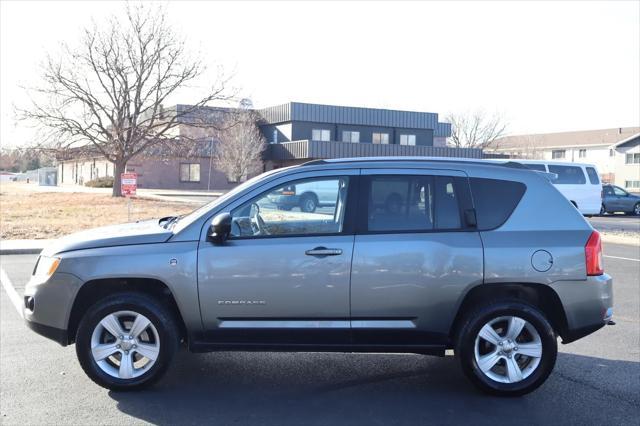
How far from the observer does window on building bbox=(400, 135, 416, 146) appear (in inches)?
2144

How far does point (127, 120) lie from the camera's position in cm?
3681

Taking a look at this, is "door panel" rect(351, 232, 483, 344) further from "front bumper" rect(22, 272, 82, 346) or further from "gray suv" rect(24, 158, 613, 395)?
"front bumper" rect(22, 272, 82, 346)

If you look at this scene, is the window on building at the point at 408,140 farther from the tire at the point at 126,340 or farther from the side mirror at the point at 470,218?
the tire at the point at 126,340

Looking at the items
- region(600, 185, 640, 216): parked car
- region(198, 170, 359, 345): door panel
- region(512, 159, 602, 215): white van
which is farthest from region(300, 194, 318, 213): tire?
region(600, 185, 640, 216): parked car

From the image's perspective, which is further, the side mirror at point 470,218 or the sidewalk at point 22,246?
the sidewalk at point 22,246

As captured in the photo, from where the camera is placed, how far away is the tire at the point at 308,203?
16.1 feet

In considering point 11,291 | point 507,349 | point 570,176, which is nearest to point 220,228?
point 507,349

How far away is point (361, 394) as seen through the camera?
4.71m

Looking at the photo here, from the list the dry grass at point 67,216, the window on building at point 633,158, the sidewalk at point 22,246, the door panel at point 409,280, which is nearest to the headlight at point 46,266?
the door panel at point 409,280

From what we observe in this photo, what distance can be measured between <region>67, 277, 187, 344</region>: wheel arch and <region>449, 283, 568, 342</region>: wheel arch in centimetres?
228

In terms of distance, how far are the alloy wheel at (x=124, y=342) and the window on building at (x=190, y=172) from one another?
50.4 m

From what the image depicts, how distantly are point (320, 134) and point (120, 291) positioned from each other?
47352 millimetres

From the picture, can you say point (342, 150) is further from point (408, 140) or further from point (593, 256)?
point (593, 256)

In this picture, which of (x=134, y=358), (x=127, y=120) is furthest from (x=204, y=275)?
(x=127, y=120)
